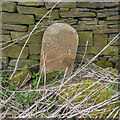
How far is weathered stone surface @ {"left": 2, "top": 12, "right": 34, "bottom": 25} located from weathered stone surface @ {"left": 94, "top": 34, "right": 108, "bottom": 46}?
1147 millimetres

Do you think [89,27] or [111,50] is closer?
[89,27]

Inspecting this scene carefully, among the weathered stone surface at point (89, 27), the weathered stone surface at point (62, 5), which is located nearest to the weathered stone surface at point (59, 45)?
the weathered stone surface at point (89, 27)

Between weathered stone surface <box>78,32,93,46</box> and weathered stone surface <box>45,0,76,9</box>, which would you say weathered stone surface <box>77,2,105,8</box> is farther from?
weathered stone surface <box>78,32,93,46</box>

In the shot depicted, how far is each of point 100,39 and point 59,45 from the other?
77cm

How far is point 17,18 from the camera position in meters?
2.22

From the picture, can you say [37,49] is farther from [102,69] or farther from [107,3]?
[107,3]

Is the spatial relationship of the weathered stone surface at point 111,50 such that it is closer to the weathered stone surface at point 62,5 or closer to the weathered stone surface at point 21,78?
the weathered stone surface at point 62,5

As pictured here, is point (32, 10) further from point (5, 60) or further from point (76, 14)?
point (5, 60)

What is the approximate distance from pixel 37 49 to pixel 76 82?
2.95 feet

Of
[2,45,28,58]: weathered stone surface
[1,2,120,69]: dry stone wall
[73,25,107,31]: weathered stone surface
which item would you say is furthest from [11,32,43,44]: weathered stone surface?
[73,25,107,31]: weathered stone surface

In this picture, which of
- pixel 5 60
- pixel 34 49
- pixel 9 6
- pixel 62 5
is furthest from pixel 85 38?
pixel 5 60

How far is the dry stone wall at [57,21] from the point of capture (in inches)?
86.7

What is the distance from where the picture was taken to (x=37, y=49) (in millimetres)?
2379

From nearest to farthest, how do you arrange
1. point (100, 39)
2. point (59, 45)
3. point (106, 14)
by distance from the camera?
point (59, 45) → point (106, 14) → point (100, 39)
